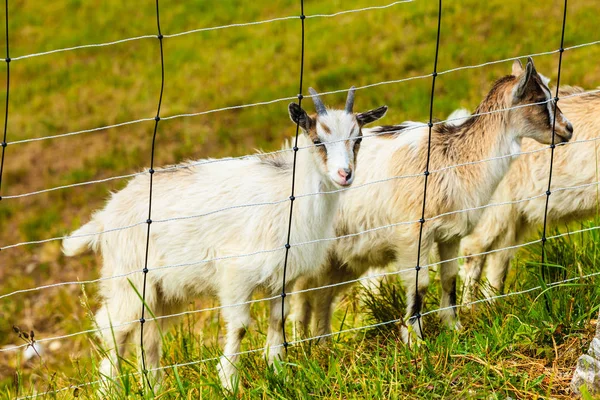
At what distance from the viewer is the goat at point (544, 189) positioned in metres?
5.86

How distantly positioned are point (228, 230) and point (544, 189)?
228 centimetres

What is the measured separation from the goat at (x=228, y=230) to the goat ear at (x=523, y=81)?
0.80m

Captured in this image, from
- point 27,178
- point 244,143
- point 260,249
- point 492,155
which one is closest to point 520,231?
point 492,155

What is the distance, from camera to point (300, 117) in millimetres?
4660

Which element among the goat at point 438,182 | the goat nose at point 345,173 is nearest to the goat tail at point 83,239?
the goat at point 438,182

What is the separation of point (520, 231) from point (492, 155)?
1.31m

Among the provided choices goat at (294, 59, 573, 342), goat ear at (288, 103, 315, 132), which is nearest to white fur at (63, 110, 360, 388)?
goat ear at (288, 103, 315, 132)

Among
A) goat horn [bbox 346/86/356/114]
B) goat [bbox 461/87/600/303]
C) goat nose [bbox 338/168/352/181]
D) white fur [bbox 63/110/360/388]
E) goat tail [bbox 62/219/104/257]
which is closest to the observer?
goat nose [bbox 338/168/352/181]

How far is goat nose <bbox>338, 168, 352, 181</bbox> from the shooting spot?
436cm

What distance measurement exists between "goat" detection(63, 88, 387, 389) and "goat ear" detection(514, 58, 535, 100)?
80cm

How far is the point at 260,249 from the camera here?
4.75m

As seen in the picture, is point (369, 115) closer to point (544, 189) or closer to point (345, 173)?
point (345, 173)

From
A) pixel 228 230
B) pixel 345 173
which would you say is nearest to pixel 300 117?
pixel 345 173

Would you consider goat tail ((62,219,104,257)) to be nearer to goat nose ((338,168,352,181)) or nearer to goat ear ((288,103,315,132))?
goat ear ((288,103,315,132))
